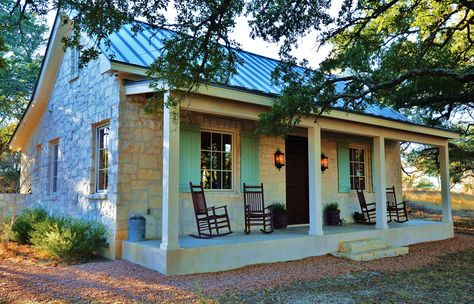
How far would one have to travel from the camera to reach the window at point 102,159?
7.21m

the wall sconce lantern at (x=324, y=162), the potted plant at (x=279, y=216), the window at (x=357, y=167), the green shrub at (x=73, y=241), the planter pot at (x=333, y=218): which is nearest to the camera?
the green shrub at (x=73, y=241)

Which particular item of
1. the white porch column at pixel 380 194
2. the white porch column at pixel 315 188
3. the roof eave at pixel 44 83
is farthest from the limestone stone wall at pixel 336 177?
the roof eave at pixel 44 83

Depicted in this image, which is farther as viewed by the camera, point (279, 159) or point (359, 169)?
point (359, 169)

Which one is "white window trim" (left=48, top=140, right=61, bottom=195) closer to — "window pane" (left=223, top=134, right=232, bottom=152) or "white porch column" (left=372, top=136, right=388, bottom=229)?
"window pane" (left=223, top=134, right=232, bottom=152)

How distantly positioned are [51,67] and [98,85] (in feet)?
9.89

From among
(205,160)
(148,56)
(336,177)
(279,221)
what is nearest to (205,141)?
(205,160)

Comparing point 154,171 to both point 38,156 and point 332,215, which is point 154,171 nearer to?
point 332,215

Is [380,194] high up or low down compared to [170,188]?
down

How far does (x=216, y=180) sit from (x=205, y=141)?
79cm

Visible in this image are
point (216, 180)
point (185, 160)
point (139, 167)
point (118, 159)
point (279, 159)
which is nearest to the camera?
point (118, 159)

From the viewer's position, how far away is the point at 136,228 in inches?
247

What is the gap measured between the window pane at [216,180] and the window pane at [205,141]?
1.69 feet

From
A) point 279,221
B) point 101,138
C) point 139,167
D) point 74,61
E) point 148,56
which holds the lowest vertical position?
point 279,221

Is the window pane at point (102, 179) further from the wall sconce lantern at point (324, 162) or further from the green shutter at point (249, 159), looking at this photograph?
the wall sconce lantern at point (324, 162)
